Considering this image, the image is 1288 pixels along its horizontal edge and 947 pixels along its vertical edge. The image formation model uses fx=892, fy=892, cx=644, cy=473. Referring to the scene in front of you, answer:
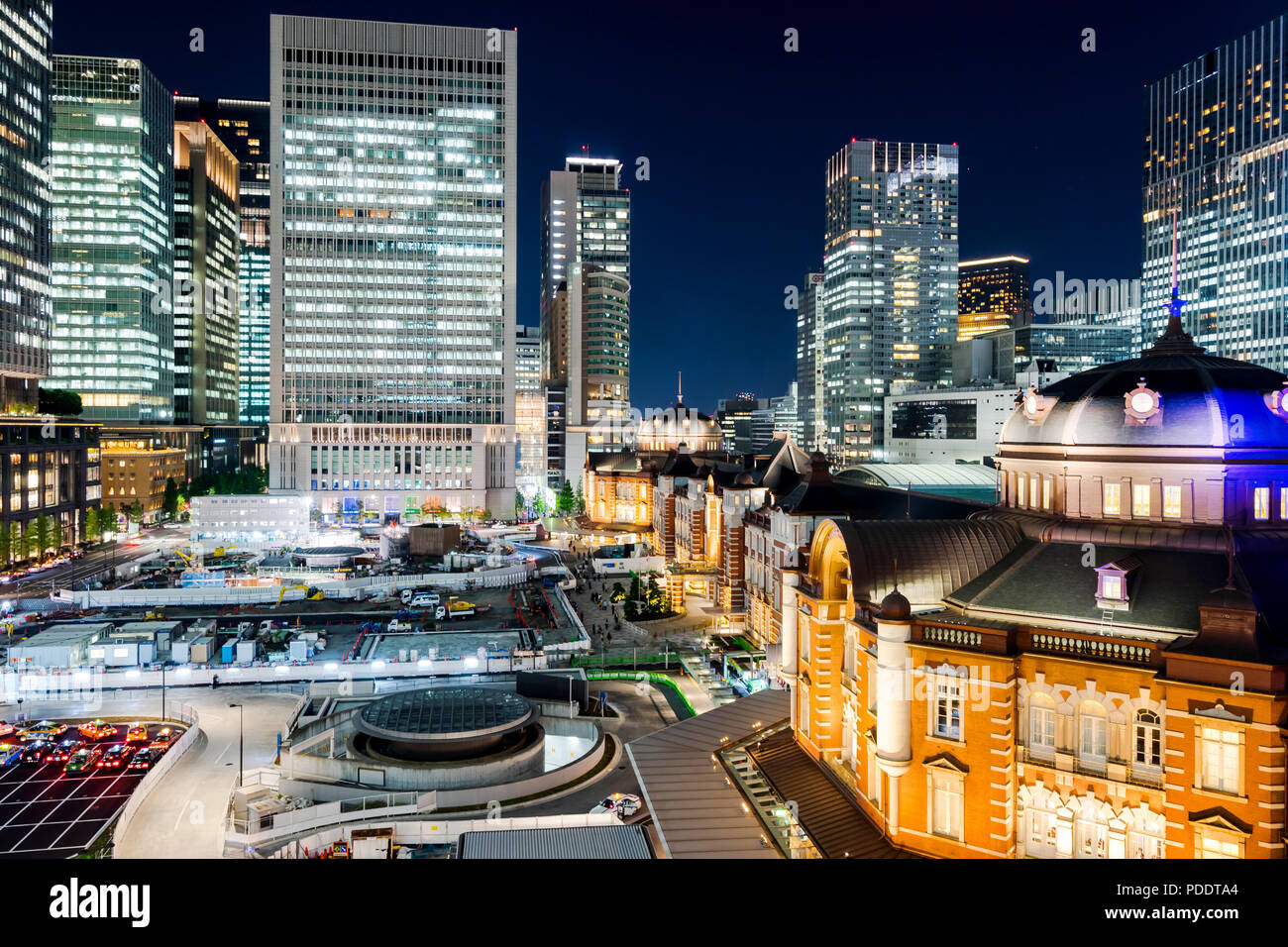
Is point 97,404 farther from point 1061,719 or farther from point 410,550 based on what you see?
point 1061,719

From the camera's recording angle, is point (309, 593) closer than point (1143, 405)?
No

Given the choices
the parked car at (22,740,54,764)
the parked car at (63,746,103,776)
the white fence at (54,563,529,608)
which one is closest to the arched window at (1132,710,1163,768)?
the parked car at (63,746,103,776)

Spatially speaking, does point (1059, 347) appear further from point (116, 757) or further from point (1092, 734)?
point (116, 757)

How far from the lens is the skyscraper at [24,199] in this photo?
118062mm

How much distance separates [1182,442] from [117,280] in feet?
597

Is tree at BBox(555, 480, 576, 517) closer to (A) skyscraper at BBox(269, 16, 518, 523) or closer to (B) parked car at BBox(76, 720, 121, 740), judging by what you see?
(A) skyscraper at BBox(269, 16, 518, 523)

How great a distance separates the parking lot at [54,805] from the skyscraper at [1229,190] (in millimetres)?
145958

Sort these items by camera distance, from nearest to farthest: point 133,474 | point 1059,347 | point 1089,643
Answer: point 1089,643, point 133,474, point 1059,347

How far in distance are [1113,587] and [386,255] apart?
147 metres

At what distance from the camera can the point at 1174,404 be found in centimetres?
3328

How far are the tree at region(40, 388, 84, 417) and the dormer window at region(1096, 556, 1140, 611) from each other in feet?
455

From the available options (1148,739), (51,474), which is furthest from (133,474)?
(1148,739)

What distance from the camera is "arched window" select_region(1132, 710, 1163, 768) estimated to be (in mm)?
27031
